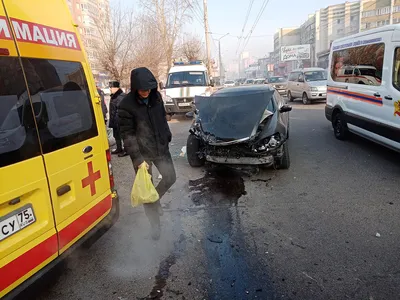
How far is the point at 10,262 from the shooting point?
76.9 inches

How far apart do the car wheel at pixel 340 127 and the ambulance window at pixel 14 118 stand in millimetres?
6987

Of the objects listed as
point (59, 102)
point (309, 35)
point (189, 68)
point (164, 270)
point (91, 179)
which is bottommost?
point (164, 270)

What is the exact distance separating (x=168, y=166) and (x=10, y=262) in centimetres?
189

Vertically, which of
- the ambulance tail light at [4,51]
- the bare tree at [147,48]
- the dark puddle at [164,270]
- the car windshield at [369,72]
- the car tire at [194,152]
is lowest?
the dark puddle at [164,270]

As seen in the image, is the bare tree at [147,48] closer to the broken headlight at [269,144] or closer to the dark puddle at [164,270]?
the broken headlight at [269,144]

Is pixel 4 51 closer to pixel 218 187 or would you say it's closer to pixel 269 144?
pixel 218 187

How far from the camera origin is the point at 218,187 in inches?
204

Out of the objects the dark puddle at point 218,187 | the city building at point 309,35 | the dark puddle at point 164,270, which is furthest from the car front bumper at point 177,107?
the city building at point 309,35

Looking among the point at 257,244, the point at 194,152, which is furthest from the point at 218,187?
the point at 257,244

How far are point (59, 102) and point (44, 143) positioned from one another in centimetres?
39

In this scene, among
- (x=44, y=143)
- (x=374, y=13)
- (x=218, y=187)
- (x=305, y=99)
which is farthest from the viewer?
(x=374, y=13)

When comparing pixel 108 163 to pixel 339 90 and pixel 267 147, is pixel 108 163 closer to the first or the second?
pixel 267 147

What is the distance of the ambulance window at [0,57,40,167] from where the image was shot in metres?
1.96

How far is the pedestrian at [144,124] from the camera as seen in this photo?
125 inches
